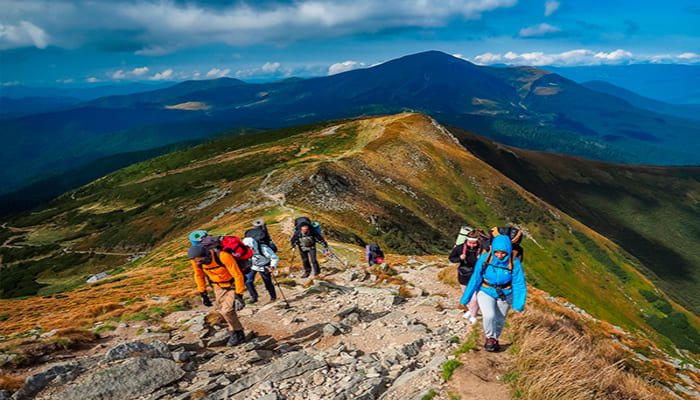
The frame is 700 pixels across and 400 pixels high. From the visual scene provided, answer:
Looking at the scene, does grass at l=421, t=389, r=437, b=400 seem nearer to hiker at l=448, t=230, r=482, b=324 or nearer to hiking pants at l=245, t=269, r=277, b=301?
hiker at l=448, t=230, r=482, b=324

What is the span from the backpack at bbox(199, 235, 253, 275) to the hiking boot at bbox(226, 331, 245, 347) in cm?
194

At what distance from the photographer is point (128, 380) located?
298 inches

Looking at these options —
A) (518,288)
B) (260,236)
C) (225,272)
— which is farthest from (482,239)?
(260,236)

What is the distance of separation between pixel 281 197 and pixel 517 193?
6586 cm

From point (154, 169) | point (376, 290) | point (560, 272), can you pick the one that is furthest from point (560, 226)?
point (154, 169)

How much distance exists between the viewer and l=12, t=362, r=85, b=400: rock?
7038 millimetres

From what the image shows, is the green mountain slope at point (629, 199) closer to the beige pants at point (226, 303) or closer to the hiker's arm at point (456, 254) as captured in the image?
the hiker's arm at point (456, 254)

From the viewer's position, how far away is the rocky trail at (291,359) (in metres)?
7.42

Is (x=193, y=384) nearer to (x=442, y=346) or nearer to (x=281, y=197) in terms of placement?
(x=442, y=346)

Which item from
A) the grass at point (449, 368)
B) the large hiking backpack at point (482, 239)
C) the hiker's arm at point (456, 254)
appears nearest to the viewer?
the grass at point (449, 368)

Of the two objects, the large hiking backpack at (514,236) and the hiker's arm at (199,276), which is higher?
the large hiking backpack at (514,236)

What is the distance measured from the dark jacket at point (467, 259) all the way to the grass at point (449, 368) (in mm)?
4157

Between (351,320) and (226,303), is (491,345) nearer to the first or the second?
(351,320)

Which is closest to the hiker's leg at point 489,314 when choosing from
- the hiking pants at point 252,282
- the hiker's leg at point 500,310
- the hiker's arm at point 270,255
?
the hiker's leg at point 500,310
